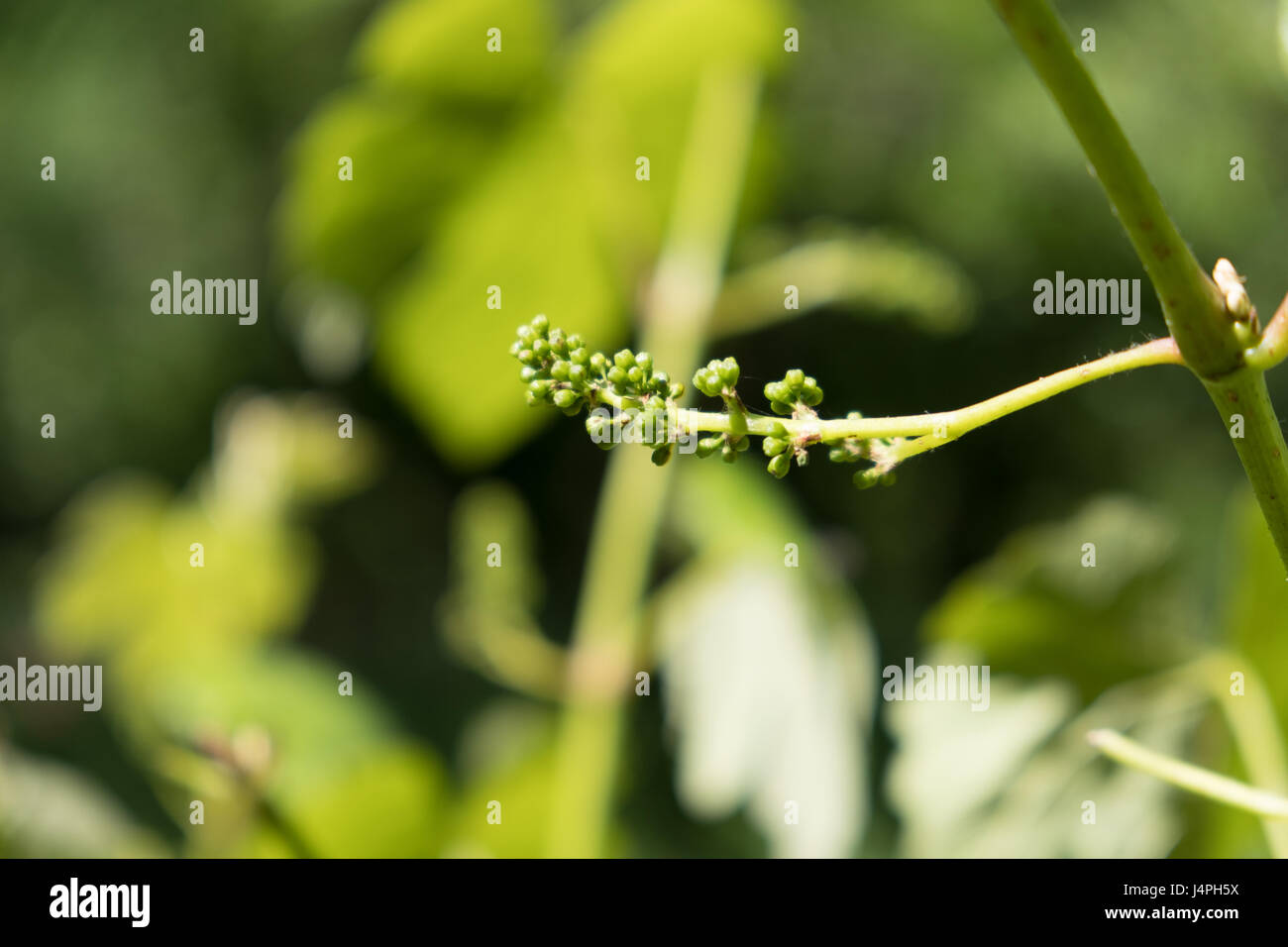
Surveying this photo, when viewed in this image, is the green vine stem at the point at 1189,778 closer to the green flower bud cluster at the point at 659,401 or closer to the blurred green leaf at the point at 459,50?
the green flower bud cluster at the point at 659,401

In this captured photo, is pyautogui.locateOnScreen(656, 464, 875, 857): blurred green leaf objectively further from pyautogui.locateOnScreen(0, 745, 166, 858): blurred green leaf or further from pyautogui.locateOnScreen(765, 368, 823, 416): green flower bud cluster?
pyautogui.locateOnScreen(765, 368, 823, 416): green flower bud cluster

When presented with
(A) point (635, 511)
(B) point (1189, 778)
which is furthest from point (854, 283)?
(B) point (1189, 778)

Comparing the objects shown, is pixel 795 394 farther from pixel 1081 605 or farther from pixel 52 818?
pixel 52 818

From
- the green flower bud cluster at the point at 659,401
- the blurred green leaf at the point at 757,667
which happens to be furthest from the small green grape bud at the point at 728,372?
the blurred green leaf at the point at 757,667

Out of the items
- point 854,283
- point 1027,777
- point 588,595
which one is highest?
point 854,283
